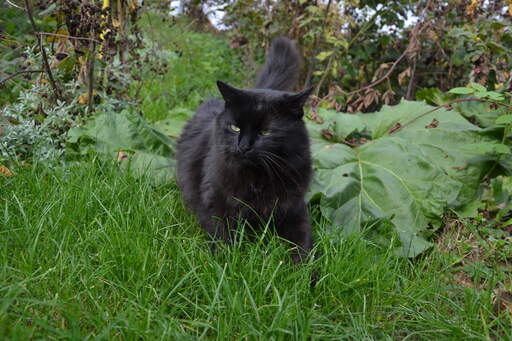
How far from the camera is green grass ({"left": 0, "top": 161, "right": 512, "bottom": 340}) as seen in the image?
4.61 ft

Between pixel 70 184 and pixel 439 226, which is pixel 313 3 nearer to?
pixel 439 226

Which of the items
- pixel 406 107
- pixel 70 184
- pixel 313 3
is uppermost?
pixel 313 3

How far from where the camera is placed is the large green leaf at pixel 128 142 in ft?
9.48

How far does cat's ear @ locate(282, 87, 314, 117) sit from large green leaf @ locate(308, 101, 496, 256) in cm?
66

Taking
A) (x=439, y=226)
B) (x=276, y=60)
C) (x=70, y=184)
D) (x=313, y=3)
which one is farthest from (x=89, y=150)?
(x=313, y=3)

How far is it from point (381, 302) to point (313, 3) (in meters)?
3.52

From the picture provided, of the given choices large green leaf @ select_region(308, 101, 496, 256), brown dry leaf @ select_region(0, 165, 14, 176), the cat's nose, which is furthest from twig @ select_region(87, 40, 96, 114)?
large green leaf @ select_region(308, 101, 496, 256)

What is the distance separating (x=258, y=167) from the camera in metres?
2.11

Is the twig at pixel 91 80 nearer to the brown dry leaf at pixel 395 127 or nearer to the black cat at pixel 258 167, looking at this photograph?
the black cat at pixel 258 167

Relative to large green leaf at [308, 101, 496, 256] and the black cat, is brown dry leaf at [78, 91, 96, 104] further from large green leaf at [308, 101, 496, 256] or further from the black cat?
large green leaf at [308, 101, 496, 256]

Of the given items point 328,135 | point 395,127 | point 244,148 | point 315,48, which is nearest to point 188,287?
point 244,148

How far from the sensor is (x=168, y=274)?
1737mm

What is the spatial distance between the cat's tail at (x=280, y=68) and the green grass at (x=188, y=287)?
111 centimetres

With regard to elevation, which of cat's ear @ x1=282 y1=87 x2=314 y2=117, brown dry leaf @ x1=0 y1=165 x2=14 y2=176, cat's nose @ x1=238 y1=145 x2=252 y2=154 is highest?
cat's ear @ x1=282 y1=87 x2=314 y2=117
